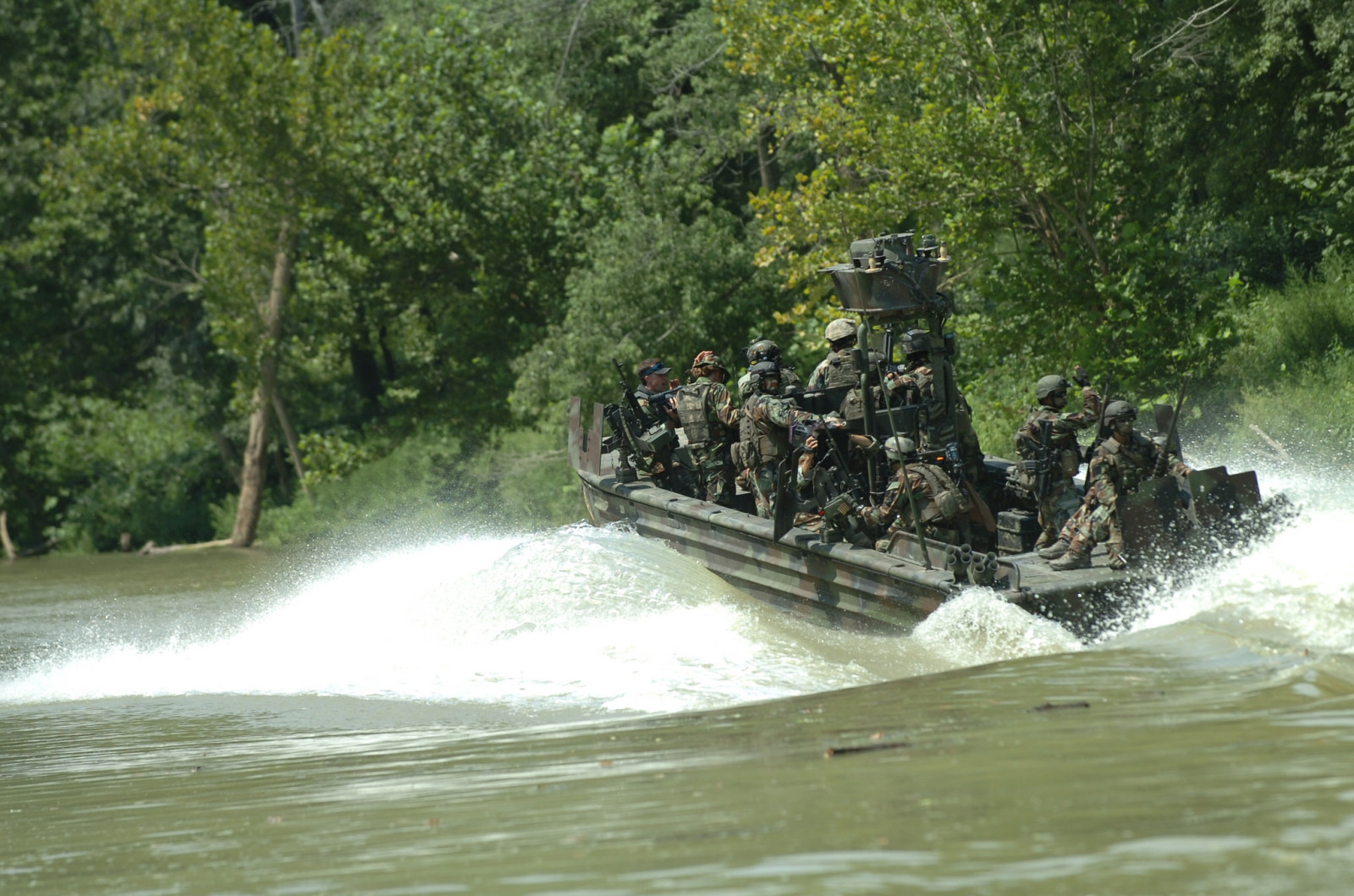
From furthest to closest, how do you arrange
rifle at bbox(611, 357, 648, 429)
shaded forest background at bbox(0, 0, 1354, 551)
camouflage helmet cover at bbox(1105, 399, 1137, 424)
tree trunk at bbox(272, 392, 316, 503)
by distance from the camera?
tree trunk at bbox(272, 392, 316, 503)
shaded forest background at bbox(0, 0, 1354, 551)
rifle at bbox(611, 357, 648, 429)
camouflage helmet cover at bbox(1105, 399, 1137, 424)

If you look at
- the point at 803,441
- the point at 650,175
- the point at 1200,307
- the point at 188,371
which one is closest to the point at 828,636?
the point at 803,441

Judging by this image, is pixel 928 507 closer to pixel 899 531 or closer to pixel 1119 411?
pixel 899 531

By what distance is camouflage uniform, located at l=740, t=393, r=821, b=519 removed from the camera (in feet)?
36.1

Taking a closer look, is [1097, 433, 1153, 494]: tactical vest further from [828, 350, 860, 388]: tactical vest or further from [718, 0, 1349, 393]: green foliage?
[718, 0, 1349, 393]: green foliage

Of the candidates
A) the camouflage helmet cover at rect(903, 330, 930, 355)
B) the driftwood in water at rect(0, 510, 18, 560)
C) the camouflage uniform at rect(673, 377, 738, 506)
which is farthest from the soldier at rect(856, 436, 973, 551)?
the driftwood in water at rect(0, 510, 18, 560)

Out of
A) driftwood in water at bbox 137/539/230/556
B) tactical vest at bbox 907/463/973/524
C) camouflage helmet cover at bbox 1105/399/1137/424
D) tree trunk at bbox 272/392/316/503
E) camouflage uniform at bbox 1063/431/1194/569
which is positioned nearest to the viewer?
camouflage uniform at bbox 1063/431/1194/569

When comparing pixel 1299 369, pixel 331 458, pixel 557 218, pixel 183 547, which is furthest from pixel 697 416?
pixel 183 547

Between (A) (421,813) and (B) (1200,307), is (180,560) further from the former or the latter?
(A) (421,813)

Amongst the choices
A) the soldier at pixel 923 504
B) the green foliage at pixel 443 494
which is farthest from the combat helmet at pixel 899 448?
the green foliage at pixel 443 494

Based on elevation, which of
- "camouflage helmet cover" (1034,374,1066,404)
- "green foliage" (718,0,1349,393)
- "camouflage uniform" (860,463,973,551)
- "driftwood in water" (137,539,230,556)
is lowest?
"driftwood in water" (137,539,230,556)

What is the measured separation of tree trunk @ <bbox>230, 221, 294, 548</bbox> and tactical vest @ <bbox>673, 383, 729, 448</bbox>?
18.3 metres

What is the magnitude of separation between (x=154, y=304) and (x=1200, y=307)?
77.8 ft

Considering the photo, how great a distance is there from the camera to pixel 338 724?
868 centimetres

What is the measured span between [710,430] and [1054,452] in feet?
10.2
